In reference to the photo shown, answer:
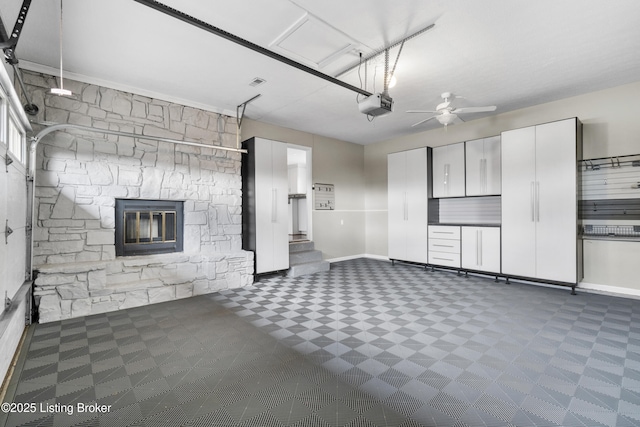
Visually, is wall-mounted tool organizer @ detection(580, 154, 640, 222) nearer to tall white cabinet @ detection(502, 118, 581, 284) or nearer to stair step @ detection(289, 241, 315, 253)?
tall white cabinet @ detection(502, 118, 581, 284)

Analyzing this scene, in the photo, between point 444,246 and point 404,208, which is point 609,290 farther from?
point 404,208

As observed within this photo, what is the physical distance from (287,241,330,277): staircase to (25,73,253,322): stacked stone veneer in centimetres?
96

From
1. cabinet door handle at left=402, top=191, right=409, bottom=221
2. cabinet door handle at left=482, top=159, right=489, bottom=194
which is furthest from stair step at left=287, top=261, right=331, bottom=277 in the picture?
cabinet door handle at left=482, top=159, right=489, bottom=194

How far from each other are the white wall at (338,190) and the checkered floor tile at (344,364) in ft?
10.1

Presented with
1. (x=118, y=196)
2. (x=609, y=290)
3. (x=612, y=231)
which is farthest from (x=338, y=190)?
(x=609, y=290)

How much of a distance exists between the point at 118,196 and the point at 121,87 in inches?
59.0

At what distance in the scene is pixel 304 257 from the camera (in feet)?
19.7

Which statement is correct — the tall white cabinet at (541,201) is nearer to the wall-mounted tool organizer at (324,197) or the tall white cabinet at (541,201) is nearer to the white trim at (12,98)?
the wall-mounted tool organizer at (324,197)

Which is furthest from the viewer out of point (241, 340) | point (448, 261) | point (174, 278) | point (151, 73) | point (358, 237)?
point (358, 237)

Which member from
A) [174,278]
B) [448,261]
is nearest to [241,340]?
[174,278]

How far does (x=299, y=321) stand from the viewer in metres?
3.24

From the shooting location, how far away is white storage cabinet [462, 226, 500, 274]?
199 inches

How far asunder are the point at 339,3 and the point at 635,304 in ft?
16.5

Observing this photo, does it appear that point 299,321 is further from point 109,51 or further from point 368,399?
point 109,51
